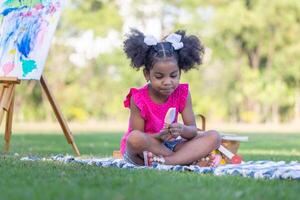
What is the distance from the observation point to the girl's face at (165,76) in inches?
224

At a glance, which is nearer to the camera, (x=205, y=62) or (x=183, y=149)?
(x=183, y=149)

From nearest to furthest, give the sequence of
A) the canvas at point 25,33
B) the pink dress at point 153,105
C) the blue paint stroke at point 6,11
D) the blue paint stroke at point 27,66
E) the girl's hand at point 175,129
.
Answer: the girl's hand at point 175,129 → the pink dress at point 153,105 → the blue paint stroke at point 27,66 → the canvas at point 25,33 → the blue paint stroke at point 6,11

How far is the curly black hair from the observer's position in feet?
19.1

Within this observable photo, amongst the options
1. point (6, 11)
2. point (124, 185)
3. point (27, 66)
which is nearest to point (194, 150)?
point (124, 185)

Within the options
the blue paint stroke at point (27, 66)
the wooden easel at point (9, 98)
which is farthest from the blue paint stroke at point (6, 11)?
the wooden easel at point (9, 98)

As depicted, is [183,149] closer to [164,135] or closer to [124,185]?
[164,135]

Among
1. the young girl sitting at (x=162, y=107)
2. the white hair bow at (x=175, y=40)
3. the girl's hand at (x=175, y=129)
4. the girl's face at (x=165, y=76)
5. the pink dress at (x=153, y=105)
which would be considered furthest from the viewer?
the white hair bow at (x=175, y=40)

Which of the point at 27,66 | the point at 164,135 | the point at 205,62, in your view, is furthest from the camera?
the point at 205,62

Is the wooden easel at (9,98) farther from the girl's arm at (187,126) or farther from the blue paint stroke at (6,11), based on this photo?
the girl's arm at (187,126)

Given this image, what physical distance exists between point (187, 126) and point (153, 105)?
38 cm

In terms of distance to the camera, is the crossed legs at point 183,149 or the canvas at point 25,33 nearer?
the crossed legs at point 183,149

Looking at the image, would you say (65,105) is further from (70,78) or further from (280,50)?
(280,50)

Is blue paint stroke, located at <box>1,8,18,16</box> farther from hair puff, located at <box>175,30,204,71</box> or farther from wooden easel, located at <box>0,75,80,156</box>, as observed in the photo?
hair puff, located at <box>175,30,204,71</box>

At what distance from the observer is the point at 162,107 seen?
5887 millimetres
